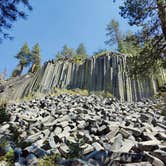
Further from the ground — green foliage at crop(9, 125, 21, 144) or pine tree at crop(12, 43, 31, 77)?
pine tree at crop(12, 43, 31, 77)

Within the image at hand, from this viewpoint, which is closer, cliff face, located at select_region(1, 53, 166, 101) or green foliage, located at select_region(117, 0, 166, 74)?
green foliage, located at select_region(117, 0, 166, 74)

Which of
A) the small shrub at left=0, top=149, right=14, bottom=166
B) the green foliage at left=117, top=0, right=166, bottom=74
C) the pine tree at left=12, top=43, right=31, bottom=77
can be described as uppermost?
the pine tree at left=12, top=43, right=31, bottom=77

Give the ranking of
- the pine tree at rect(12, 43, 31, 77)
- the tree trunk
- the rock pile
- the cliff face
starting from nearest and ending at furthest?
the rock pile, the tree trunk, the cliff face, the pine tree at rect(12, 43, 31, 77)

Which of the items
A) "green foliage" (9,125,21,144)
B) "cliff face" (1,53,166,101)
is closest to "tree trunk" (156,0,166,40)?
"green foliage" (9,125,21,144)

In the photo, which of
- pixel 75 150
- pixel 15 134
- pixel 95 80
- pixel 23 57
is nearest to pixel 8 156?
pixel 75 150

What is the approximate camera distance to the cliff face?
1619cm

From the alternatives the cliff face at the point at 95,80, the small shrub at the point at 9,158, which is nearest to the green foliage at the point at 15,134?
the small shrub at the point at 9,158

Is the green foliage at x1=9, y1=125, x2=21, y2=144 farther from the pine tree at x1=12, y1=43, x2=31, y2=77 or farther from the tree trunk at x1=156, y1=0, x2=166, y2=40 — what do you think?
the pine tree at x1=12, y1=43, x2=31, y2=77

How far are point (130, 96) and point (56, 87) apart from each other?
19.3 feet

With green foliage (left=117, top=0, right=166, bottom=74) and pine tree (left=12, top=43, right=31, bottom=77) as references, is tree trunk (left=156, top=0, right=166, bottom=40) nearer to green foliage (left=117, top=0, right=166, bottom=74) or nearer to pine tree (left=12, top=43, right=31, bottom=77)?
green foliage (left=117, top=0, right=166, bottom=74)

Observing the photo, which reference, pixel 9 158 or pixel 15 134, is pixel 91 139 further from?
pixel 15 134

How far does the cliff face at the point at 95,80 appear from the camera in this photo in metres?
16.2

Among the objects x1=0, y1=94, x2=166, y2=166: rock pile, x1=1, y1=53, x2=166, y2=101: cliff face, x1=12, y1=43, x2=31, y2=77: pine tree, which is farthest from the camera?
x1=12, y1=43, x2=31, y2=77: pine tree

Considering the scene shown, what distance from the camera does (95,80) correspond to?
59.8 feet
